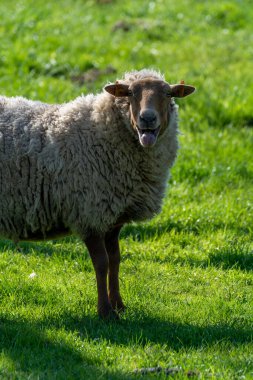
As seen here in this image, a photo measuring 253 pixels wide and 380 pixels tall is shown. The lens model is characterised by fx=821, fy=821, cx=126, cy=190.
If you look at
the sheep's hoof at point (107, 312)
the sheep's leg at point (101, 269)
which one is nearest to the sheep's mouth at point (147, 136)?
the sheep's leg at point (101, 269)

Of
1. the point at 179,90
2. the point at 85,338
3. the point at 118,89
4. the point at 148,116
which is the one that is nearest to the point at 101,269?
the point at 85,338

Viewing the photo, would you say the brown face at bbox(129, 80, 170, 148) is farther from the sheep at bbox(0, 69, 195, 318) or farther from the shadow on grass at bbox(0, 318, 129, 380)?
the shadow on grass at bbox(0, 318, 129, 380)

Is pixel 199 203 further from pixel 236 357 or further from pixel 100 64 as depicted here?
pixel 100 64

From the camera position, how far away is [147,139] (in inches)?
233

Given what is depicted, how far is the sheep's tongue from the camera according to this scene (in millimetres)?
5906

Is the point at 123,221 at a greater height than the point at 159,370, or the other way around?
the point at 123,221

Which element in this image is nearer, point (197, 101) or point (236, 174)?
point (236, 174)

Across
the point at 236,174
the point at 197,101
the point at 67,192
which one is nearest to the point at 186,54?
the point at 197,101

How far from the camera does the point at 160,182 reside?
6.36 metres

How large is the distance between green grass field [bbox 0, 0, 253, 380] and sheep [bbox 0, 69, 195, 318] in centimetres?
48

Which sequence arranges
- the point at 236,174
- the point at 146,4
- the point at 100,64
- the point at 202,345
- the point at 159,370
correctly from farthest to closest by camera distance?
the point at 146,4
the point at 100,64
the point at 236,174
the point at 202,345
the point at 159,370

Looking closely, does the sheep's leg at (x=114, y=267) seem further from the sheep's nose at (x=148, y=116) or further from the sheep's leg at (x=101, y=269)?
the sheep's nose at (x=148, y=116)

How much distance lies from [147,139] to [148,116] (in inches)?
6.5

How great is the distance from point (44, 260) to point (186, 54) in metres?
7.36
